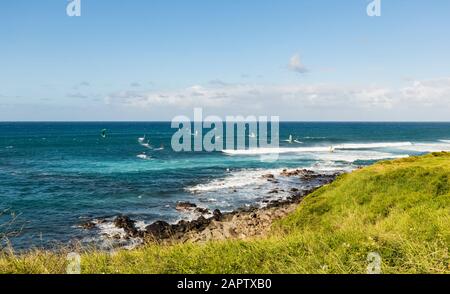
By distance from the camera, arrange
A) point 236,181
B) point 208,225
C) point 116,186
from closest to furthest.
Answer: point 208,225, point 116,186, point 236,181

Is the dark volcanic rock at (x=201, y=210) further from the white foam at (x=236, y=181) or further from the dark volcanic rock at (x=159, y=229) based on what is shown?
the white foam at (x=236, y=181)

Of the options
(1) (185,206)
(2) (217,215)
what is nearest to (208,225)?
(2) (217,215)

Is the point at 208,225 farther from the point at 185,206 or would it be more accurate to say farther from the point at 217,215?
the point at 185,206

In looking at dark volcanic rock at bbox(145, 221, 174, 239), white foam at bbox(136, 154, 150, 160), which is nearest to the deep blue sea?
white foam at bbox(136, 154, 150, 160)

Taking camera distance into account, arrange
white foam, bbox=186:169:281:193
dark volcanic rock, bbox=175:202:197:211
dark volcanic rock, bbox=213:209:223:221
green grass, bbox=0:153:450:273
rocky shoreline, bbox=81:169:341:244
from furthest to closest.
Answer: white foam, bbox=186:169:281:193
dark volcanic rock, bbox=175:202:197:211
dark volcanic rock, bbox=213:209:223:221
rocky shoreline, bbox=81:169:341:244
green grass, bbox=0:153:450:273

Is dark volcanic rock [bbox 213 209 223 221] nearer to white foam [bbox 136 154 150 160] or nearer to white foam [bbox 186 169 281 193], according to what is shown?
white foam [bbox 186 169 281 193]

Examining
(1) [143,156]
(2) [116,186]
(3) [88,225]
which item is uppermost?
(1) [143,156]

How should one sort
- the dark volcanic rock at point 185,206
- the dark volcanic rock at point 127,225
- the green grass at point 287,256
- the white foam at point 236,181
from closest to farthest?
the green grass at point 287,256
the dark volcanic rock at point 127,225
the dark volcanic rock at point 185,206
the white foam at point 236,181

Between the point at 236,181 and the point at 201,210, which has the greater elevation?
the point at 236,181

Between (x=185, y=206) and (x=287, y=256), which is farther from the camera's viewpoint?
(x=185, y=206)

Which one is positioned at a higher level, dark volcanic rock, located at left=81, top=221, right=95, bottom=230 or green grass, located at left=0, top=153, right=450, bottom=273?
green grass, located at left=0, top=153, right=450, bottom=273

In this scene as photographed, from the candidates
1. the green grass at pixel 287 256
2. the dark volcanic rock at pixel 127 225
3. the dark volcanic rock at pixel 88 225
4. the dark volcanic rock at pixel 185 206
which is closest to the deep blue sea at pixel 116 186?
the dark volcanic rock at pixel 88 225

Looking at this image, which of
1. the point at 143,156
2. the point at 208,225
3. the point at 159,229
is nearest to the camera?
the point at 159,229
